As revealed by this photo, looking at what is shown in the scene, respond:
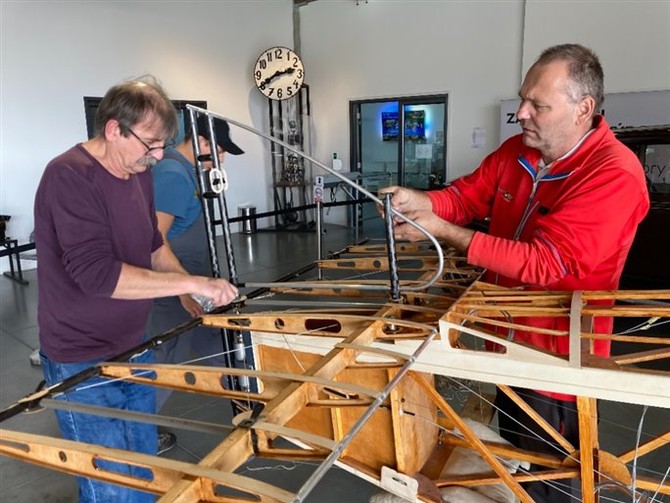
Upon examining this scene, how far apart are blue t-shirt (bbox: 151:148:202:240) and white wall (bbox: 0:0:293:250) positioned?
209 inches

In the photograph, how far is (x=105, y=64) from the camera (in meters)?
7.24

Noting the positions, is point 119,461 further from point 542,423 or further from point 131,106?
point 542,423

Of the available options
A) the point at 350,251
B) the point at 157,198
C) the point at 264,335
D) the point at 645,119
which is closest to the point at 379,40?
the point at 645,119

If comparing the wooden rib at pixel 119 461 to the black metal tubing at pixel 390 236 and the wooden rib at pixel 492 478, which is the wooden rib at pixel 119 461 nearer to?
the black metal tubing at pixel 390 236

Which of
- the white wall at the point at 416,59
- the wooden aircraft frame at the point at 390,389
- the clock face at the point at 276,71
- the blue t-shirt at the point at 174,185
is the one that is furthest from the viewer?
the clock face at the point at 276,71

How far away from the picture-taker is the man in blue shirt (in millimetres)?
2373

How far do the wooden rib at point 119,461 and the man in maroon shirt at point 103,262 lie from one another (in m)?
0.39

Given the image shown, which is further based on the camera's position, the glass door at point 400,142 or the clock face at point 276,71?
the clock face at point 276,71

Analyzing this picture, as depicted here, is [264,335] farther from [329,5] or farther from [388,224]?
[329,5]

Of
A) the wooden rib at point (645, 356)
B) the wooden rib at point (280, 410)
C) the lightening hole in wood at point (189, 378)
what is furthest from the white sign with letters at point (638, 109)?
the lightening hole in wood at point (189, 378)

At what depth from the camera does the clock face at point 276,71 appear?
9133mm

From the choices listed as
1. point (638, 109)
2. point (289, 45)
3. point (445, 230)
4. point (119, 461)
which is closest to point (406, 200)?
point (445, 230)

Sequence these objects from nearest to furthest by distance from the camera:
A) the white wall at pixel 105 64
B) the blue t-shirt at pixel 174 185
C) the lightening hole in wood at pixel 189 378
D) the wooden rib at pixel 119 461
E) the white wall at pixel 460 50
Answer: the wooden rib at pixel 119 461
the lightening hole in wood at pixel 189 378
the blue t-shirt at pixel 174 185
the white wall at pixel 105 64
the white wall at pixel 460 50

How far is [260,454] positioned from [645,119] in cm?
744
